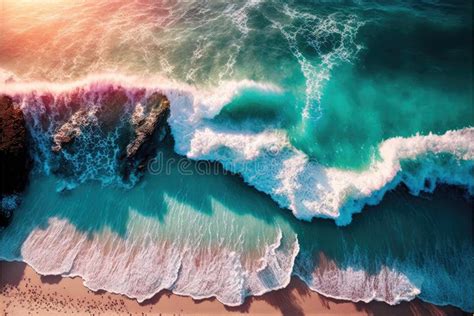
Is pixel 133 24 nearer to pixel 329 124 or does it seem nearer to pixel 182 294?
pixel 329 124

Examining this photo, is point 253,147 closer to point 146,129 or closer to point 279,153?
point 279,153

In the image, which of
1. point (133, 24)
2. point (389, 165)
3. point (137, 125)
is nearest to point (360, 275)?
point (389, 165)

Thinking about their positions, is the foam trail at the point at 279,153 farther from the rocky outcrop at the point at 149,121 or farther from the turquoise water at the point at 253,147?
the rocky outcrop at the point at 149,121

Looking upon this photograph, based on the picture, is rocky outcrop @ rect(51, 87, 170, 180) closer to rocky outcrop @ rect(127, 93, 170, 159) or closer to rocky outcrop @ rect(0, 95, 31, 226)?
rocky outcrop @ rect(127, 93, 170, 159)

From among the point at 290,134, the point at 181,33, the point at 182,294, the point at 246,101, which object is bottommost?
the point at 182,294

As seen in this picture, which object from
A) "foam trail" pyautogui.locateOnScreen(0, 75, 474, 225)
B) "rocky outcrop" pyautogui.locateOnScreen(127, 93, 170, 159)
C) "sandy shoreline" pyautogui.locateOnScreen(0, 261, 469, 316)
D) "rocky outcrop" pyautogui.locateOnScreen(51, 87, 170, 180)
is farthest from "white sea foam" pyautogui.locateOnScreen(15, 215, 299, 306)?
"rocky outcrop" pyautogui.locateOnScreen(127, 93, 170, 159)

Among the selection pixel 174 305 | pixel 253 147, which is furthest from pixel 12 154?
pixel 253 147
